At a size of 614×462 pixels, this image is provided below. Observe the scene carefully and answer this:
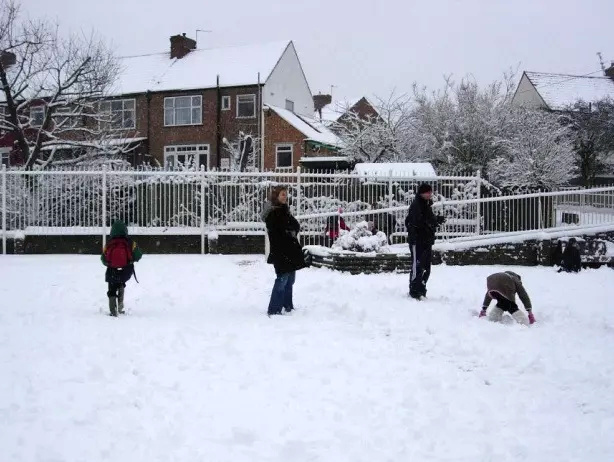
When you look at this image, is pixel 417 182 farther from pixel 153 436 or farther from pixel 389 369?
pixel 153 436

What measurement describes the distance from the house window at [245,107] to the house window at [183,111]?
223 cm

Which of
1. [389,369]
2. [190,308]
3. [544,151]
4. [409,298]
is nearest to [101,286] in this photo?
[190,308]

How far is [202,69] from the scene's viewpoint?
35406 mm

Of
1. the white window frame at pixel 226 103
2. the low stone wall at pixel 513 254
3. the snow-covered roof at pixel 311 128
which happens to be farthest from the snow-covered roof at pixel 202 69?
the low stone wall at pixel 513 254

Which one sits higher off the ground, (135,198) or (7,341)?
(135,198)

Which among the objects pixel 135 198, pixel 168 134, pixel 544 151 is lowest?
pixel 135 198

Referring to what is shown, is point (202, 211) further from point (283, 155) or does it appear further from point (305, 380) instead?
point (283, 155)

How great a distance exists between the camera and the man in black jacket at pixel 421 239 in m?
8.93

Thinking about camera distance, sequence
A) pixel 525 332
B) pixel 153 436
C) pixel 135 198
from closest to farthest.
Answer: pixel 153 436
pixel 525 332
pixel 135 198

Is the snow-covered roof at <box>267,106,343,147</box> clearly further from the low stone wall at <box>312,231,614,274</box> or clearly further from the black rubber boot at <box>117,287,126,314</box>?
the black rubber boot at <box>117,287,126,314</box>

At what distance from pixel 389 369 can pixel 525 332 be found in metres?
2.11

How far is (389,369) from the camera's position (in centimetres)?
548

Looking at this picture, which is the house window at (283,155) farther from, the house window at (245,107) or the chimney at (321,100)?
the chimney at (321,100)

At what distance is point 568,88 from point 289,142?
18680 millimetres
